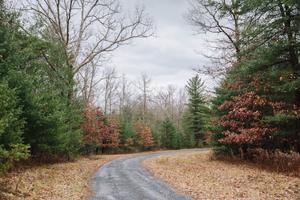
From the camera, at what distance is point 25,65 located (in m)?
18.5

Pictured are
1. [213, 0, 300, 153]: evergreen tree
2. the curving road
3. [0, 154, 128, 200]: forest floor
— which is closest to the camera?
[0, 154, 128, 200]: forest floor

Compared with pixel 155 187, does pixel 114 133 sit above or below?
above

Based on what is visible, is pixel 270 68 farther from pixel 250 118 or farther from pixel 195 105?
pixel 195 105

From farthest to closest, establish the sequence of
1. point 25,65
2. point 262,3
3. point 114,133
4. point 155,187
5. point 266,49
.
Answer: point 114,133 < point 25,65 < point 266,49 < point 262,3 < point 155,187

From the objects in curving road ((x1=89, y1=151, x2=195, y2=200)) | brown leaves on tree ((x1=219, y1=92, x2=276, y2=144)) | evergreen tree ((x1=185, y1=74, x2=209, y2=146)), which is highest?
evergreen tree ((x1=185, y1=74, x2=209, y2=146))

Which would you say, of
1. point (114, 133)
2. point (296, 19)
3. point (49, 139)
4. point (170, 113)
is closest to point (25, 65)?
point (49, 139)

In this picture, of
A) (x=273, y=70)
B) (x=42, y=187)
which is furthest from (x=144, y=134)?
(x=42, y=187)

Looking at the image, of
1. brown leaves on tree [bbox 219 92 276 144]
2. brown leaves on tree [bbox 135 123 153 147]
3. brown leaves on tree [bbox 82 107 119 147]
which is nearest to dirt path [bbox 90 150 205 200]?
brown leaves on tree [bbox 219 92 276 144]

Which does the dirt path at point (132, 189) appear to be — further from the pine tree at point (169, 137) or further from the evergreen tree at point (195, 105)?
the pine tree at point (169, 137)

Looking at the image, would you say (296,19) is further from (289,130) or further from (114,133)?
(114,133)

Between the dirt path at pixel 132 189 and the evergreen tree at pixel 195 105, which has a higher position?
the evergreen tree at pixel 195 105

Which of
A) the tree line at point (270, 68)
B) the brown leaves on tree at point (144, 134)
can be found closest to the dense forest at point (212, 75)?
the tree line at point (270, 68)

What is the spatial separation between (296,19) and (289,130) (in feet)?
18.7

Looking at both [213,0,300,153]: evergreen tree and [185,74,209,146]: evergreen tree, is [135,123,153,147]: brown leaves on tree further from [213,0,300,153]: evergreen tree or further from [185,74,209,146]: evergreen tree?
[213,0,300,153]: evergreen tree
